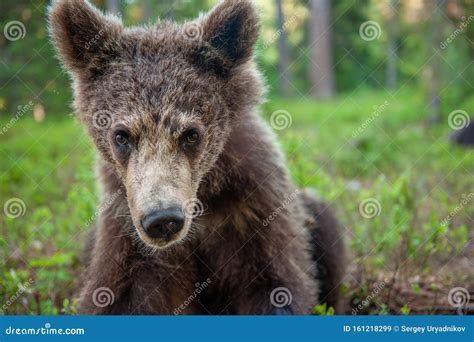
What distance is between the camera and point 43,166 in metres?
8.08

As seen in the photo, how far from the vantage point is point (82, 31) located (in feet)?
12.8

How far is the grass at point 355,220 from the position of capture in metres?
4.71

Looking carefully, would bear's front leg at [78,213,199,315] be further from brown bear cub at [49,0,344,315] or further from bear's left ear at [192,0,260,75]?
bear's left ear at [192,0,260,75]

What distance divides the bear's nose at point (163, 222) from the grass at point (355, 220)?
148 cm

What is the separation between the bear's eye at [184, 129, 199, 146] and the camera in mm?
3574

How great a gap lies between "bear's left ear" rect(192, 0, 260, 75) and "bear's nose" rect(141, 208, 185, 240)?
1.26 m

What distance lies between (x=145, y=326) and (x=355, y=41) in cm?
1219

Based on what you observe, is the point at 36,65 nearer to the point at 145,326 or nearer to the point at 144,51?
the point at 144,51

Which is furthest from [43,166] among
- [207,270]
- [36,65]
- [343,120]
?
[343,120]

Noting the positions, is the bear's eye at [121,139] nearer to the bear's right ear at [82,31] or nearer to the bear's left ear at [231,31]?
the bear's right ear at [82,31]

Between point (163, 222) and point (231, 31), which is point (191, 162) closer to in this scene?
point (163, 222)

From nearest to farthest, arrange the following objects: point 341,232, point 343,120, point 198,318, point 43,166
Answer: point 198,318 < point 341,232 < point 43,166 < point 343,120

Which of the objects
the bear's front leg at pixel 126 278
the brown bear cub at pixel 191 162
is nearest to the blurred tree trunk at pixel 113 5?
the brown bear cub at pixel 191 162

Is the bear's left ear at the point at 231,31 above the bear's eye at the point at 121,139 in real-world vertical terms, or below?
above
